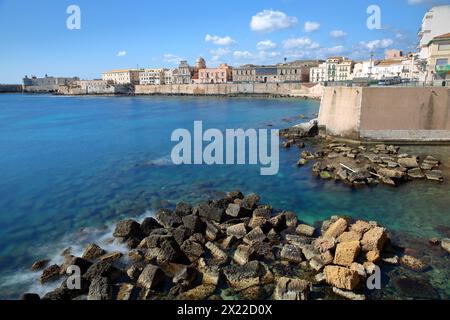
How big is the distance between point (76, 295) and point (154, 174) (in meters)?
11.1

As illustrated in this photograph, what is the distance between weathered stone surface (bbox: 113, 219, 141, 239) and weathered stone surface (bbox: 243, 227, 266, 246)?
3682 mm

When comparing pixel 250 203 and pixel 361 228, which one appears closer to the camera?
pixel 361 228

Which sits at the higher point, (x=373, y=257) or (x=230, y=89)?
(x=230, y=89)

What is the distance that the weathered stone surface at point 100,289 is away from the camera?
328 inches

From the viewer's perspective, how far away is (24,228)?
13.2 meters

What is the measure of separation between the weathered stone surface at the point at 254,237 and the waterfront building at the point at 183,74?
109 m

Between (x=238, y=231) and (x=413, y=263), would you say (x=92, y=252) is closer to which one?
(x=238, y=231)

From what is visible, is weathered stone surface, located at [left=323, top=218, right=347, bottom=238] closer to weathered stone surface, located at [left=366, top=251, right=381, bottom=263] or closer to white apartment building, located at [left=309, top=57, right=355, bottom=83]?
weathered stone surface, located at [left=366, top=251, right=381, bottom=263]

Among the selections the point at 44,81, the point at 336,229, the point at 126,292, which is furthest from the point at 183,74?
the point at 126,292

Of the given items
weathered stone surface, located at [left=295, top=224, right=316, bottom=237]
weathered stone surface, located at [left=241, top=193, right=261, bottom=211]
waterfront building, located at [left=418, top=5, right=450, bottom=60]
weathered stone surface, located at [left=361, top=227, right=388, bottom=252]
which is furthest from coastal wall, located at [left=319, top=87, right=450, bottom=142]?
waterfront building, located at [left=418, top=5, right=450, bottom=60]

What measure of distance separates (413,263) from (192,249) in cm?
616

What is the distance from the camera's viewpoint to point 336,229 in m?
10.6
